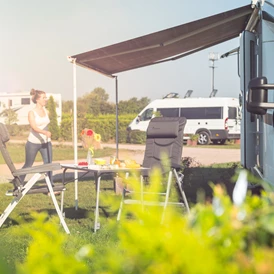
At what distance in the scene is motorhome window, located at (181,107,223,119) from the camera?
2730 cm

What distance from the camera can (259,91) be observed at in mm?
3217

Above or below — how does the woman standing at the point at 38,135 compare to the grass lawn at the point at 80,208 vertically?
above

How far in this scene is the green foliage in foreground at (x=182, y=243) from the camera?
0.64m

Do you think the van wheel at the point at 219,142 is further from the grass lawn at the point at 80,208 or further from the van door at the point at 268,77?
the van door at the point at 268,77

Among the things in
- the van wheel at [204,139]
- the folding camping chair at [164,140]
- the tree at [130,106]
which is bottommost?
the van wheel at [204,139]

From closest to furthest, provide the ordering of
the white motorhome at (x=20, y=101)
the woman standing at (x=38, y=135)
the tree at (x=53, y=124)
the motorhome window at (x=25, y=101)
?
the woman standing at (x=38, y=135), the tree at (x=53, y=124), the white motorhome at (x=20, y=101), the motorhome window at (x=25, y=101)

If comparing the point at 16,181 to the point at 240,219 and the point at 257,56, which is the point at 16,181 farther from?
the point at 240,219

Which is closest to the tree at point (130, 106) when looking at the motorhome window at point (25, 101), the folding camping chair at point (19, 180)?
the motorhome window at point (25, 101)

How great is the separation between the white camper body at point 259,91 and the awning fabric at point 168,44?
0.45 m

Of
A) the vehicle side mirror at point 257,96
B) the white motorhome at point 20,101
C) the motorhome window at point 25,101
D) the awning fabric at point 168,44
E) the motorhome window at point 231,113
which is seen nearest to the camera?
the vehicle side mirror at point 257,96

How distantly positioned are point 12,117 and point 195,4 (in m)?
13.9

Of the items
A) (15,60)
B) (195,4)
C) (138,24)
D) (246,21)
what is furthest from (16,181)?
(15,60)

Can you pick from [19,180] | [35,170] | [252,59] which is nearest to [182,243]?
[35,170]

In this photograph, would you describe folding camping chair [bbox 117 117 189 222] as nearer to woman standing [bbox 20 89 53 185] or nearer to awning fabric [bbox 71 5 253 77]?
awning fabric [bbox 71 5 253 77]
